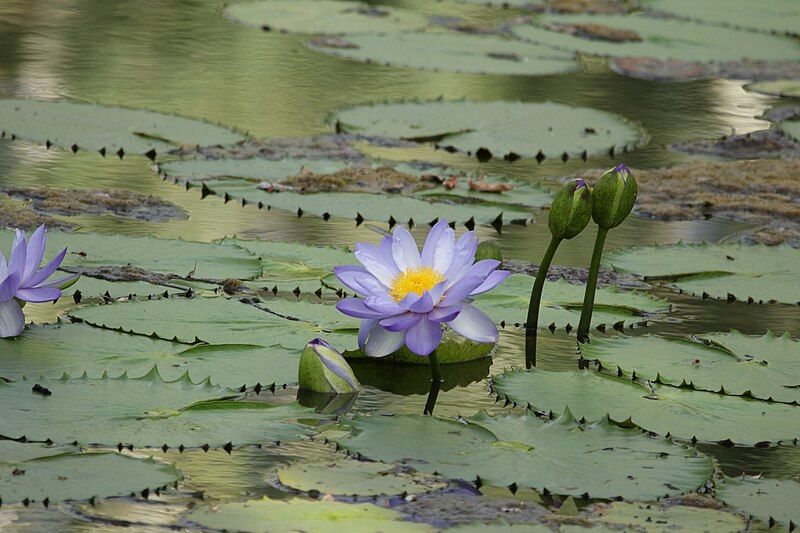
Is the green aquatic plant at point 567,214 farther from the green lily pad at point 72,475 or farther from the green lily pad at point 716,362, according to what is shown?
the green lily pad at point 72,475

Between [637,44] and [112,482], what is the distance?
5.79 metres

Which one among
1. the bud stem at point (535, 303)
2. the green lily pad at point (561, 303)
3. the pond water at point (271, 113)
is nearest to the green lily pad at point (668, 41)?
the pond water at point (271, 113)

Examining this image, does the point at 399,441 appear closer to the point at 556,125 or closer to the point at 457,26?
the point at 556,125

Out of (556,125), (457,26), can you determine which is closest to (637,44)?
(457,26)

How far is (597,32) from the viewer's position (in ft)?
24.8

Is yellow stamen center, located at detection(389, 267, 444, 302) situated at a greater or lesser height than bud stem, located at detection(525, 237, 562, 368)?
greater

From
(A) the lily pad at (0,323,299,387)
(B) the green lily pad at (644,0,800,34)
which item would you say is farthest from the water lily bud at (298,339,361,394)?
(B) the green lily pad at (644,0,800,34)

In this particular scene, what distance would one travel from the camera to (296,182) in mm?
4219

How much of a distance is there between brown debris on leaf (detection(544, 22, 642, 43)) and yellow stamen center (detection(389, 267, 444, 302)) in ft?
16.7

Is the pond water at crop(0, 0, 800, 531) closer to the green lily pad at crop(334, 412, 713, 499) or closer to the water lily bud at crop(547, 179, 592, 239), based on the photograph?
the green lily pad at crop(334, 412, 713, 499)

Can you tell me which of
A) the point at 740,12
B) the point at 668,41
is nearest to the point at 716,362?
the point at 668,41

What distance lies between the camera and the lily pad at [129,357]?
2564 mm

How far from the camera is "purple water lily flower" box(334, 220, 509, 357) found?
2496mm

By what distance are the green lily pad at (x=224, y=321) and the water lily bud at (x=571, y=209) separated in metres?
0.47
